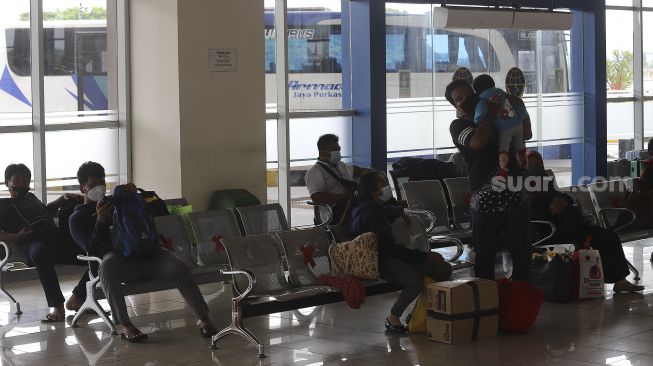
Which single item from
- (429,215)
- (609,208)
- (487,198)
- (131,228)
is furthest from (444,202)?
(131,228)

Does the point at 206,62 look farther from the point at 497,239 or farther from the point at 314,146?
the point at 497,239

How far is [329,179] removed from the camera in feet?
32.1

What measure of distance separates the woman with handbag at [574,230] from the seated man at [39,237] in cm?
380

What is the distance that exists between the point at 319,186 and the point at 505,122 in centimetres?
238

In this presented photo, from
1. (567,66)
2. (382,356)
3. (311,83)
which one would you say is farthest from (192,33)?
(567,66)

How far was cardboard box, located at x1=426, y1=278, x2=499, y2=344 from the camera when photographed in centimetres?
700

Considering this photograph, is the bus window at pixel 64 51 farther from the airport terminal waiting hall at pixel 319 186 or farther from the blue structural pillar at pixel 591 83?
the blue structural pillar at pixel 591 83

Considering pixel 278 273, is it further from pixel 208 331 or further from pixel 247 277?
pixel 208 331

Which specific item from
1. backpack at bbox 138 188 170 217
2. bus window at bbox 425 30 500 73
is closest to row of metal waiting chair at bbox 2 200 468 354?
backpack at bbox 138 188 170 217

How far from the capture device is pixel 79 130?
10.8m

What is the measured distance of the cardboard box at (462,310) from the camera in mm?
7000

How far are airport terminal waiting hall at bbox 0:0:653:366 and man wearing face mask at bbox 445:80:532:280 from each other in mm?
18

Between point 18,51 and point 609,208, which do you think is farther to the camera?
point 18,51

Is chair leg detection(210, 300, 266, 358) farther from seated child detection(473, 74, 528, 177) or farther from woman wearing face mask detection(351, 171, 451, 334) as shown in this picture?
seated child detection(473, 74, 528, 177)
